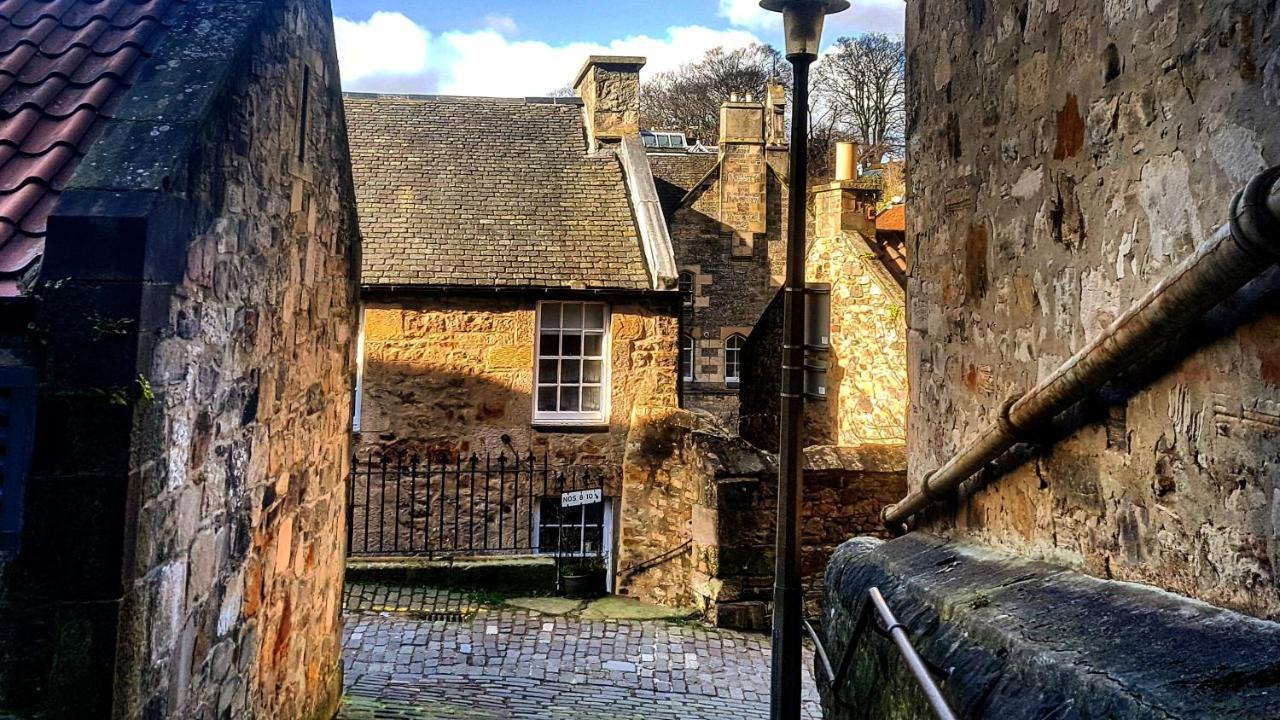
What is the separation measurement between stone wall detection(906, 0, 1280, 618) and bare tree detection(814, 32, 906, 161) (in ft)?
176

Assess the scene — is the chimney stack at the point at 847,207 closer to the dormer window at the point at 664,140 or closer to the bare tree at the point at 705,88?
the dormer window at the point at 664,140

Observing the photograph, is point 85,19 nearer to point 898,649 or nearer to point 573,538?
point 898,649

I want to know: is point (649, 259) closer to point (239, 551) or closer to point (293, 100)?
point (293, 100)

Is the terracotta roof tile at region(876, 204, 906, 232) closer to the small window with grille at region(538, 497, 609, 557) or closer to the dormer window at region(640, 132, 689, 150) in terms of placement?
the small window with grille at region(538, 497, 609, 557)

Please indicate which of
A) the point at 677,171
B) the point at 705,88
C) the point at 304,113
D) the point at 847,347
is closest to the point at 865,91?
the point at 705,88

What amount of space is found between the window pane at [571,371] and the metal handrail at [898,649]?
35.2 ft

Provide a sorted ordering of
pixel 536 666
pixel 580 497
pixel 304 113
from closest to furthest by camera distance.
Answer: pixel 304 113 < pixel 536 666 < pixel 580 497

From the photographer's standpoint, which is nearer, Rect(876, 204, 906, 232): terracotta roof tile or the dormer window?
Rect(876, 204, 906, 232): terracotta roof tile

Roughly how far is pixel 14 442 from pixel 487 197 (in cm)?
1390

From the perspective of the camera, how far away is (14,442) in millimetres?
3818

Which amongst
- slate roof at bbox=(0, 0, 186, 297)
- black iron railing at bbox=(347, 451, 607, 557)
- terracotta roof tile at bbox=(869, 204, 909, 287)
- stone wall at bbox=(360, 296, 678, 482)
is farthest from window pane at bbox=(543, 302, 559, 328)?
slate roof at bbox=(0, 0, 186, 297)

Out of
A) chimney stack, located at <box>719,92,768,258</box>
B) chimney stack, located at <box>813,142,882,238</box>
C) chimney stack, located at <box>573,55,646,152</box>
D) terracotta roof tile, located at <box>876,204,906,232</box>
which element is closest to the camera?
chimney stack, located at <box>573,55,646,152</box>

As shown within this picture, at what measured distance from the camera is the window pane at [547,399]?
622 inches

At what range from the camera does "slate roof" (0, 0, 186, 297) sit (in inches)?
163
